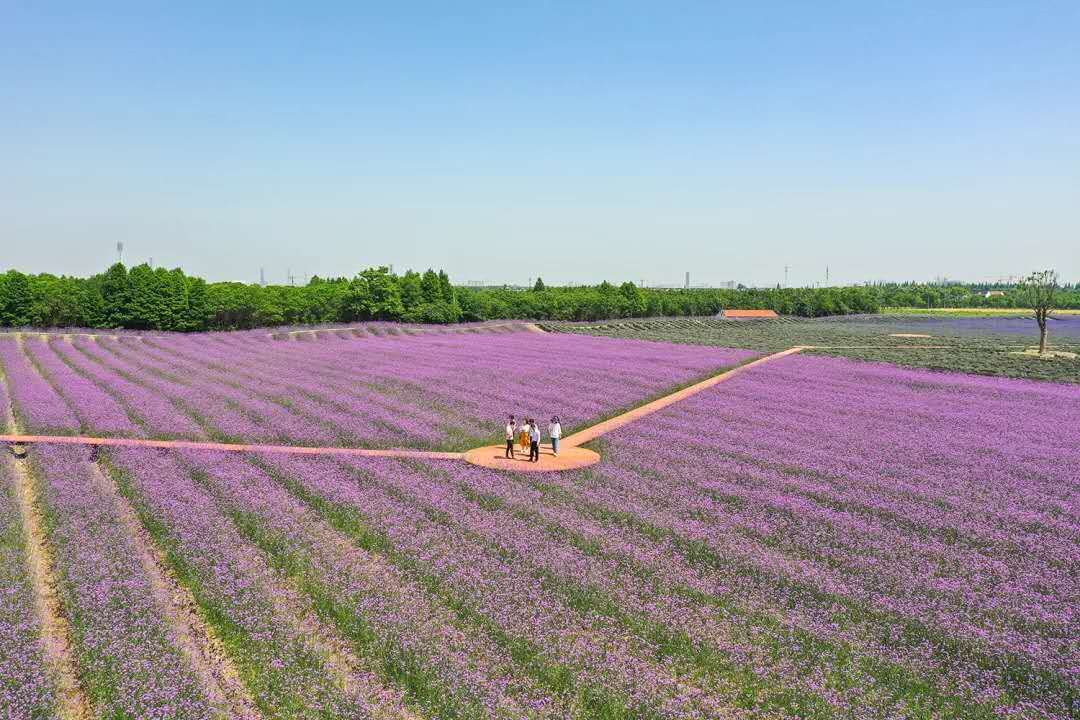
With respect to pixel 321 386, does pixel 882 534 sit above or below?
below

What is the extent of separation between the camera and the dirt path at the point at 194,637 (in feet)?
33.5

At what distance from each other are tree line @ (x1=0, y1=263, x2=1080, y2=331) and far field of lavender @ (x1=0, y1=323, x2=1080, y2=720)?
47.7 m

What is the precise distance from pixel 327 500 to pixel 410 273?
81.7 meters

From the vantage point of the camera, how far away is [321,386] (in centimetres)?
3869

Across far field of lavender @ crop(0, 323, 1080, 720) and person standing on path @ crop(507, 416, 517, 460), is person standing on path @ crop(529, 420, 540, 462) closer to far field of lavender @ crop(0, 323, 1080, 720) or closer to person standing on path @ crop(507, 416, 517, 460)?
person standing on path @ crop(507, 416, 517, 460)

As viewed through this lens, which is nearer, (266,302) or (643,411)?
(643,411)

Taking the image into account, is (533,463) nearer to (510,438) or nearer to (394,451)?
(510,438)

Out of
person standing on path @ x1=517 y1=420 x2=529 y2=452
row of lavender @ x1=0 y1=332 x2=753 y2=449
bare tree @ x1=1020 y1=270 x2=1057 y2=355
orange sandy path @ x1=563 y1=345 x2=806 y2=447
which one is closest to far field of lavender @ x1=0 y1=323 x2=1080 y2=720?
row of lavender @ x1=0 y1=332 x2=753 y2=449

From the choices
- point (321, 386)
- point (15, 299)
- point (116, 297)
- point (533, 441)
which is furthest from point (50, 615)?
point (15, 299)

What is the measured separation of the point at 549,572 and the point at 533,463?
9.25m

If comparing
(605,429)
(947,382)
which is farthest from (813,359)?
(605,429)

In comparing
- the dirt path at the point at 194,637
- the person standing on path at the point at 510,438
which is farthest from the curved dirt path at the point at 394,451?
the dirt path at the point at 194,637

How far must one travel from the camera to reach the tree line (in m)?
72.4

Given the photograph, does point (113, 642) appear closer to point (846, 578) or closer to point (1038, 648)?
point (846, 578)
